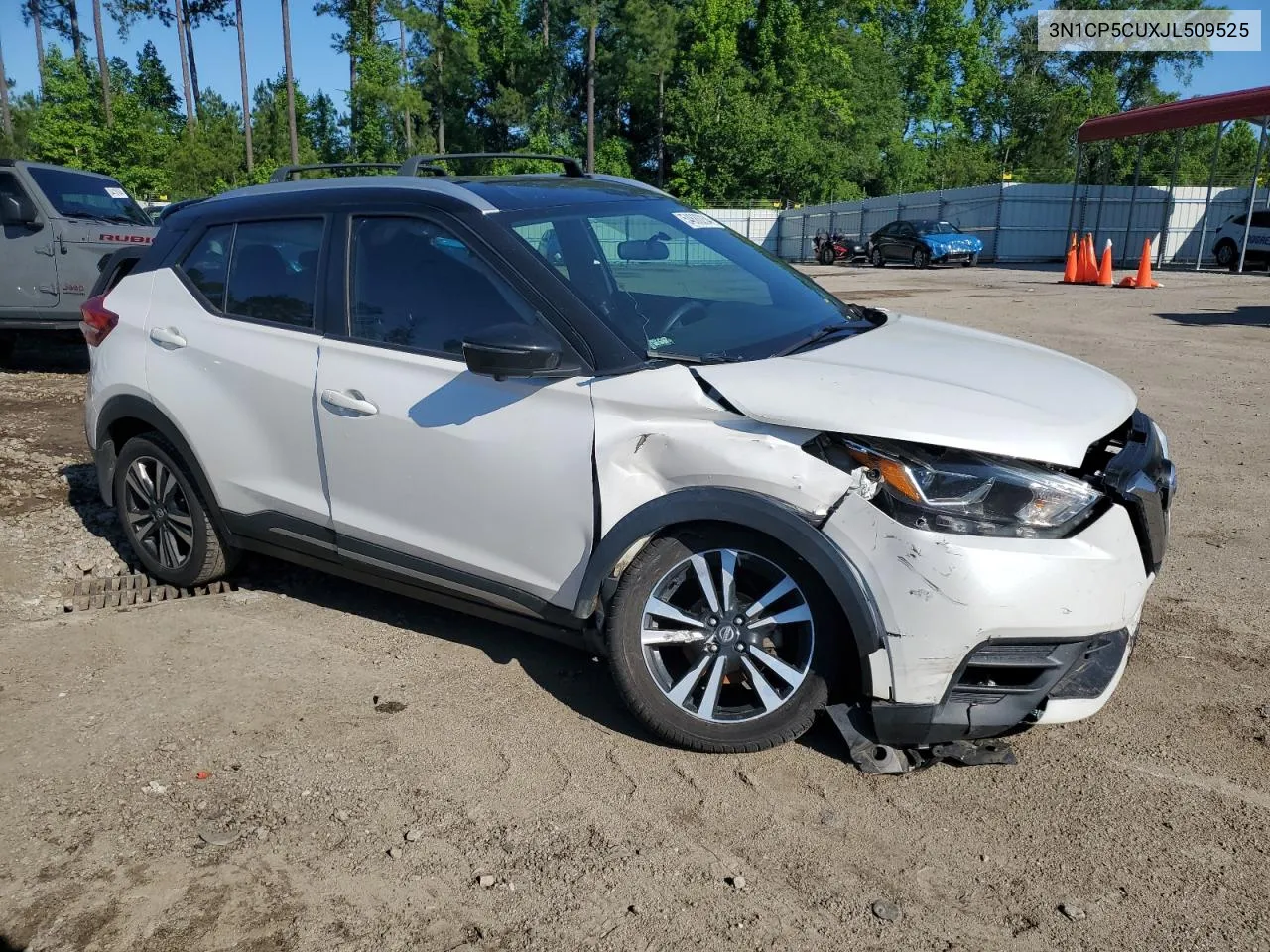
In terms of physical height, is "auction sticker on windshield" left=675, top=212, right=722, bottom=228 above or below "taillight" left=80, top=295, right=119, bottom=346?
above

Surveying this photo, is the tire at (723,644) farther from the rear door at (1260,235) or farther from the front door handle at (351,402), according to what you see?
the rear door at (1260,235)

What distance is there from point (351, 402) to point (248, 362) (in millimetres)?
641

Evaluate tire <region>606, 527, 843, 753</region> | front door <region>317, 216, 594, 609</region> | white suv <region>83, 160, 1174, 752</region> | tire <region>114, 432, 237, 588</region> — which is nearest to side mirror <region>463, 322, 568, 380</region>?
white suv <region>83, 160, 1174, 752</region>

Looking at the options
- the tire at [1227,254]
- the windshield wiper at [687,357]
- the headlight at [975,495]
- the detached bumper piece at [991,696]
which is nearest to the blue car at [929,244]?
the tire at [1227,254]

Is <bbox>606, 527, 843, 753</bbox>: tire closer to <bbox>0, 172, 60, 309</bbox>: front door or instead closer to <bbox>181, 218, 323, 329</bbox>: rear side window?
<bbox>181, 218, 323, 329</bbox>: rear side window

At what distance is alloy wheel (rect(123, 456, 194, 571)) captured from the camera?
460 centimetres

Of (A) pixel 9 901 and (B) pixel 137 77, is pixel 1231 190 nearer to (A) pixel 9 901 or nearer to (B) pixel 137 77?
(A) pixel 9 901

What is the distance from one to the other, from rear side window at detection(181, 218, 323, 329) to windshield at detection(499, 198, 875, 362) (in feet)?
3.06

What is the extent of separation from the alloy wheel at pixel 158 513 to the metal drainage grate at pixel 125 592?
0.46 feet

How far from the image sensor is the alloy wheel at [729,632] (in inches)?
121

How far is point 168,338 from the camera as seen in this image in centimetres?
443

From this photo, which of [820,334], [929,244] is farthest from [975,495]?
[929,244]

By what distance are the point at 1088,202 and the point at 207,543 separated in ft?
118

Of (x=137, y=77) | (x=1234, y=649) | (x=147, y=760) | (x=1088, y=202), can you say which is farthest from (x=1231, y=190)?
(x=137, y=77)
